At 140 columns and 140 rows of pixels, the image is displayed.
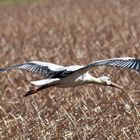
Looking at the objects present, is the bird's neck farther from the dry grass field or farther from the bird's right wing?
the bird's right wing

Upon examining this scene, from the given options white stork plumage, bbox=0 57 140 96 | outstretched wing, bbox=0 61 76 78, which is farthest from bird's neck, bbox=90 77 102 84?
outstretched wing, bbox=0 61 76 78

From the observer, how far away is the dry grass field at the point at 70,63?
5907 mm

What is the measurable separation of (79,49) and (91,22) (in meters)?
4.58

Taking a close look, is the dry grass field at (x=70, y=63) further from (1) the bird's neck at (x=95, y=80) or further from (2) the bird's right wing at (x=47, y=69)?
(2) the bird's right wing at (x=47, y=69)

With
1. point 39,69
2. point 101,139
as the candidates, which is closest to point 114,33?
point 39,69

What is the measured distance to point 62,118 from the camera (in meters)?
6.20

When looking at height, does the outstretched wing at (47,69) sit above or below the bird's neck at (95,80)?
above

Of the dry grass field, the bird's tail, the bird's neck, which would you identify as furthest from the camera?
the bird's neck

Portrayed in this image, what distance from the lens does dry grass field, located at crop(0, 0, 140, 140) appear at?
591cm

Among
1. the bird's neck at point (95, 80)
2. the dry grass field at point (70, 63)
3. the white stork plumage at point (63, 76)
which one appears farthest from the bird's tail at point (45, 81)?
the bird's neck at point (95, 80)

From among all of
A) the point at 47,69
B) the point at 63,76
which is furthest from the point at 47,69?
the point at 63,76

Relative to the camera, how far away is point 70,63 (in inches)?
398

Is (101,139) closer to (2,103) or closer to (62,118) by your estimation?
(62,118)

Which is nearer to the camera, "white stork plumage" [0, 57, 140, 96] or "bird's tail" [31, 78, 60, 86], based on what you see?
"bird's tail" [31, 78, 60, 86]
